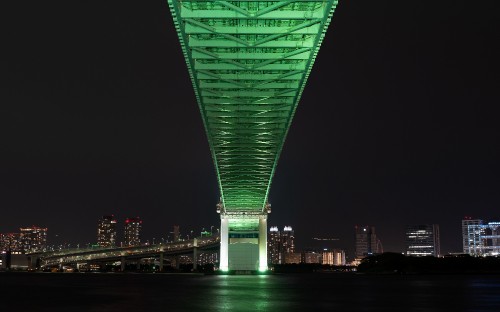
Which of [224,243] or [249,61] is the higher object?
[249,61]

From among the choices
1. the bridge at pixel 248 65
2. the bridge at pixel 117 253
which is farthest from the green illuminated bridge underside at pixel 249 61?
the bridge at pixel 117 253

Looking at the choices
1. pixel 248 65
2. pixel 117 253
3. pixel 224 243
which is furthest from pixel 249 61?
pixel 117 253

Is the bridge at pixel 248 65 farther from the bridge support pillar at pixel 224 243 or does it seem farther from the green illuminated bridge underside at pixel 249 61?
the bridge support pillar at pixel 224 243

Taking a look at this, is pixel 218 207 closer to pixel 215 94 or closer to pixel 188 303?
pixel 215 94

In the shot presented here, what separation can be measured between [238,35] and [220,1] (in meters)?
4.69

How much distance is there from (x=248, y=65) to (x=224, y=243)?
5180cm

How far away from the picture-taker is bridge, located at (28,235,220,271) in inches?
5181

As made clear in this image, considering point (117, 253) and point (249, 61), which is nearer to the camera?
point (249, 61)

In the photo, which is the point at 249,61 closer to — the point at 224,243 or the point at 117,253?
the point at 224,243

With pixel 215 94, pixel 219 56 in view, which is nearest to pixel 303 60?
pixel 219 56

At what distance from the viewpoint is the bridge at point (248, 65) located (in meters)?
30.1

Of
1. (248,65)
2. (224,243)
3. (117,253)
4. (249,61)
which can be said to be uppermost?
(249,61)

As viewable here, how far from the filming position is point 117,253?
140m

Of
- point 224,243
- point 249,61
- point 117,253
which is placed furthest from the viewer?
point 117,253
